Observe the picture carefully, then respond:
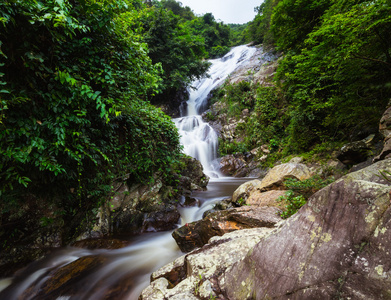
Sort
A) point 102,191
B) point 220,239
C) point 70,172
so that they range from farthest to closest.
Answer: point 102,191
point 70,172
point 220,239

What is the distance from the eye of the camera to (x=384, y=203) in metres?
1.07

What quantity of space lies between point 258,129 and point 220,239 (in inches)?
436

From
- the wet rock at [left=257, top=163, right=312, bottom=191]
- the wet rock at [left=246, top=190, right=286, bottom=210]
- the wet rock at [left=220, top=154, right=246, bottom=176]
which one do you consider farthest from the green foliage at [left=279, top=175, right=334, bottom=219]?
the wet rock at [left=220, top=154, right=246, bottom=176]

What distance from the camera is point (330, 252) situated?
47.3 inches

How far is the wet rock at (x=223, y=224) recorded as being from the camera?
10.6 feet

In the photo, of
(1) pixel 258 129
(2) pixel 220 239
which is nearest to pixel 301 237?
(2) pixel 220 239

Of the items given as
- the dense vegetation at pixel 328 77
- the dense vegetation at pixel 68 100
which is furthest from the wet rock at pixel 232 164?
the dense vegetation at pixel 68 100

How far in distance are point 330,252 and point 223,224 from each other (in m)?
2.38

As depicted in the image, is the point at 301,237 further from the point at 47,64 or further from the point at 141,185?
the point at 141,185

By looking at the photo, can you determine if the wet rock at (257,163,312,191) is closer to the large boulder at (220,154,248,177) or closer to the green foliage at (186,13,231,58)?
the large boulder at (220,154,248,177)

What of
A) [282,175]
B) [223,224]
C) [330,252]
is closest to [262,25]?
[282,175]

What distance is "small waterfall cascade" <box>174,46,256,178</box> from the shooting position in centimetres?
1353

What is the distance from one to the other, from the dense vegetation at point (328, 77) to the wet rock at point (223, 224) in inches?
155

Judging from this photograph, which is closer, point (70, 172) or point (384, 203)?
point (384, 203)
